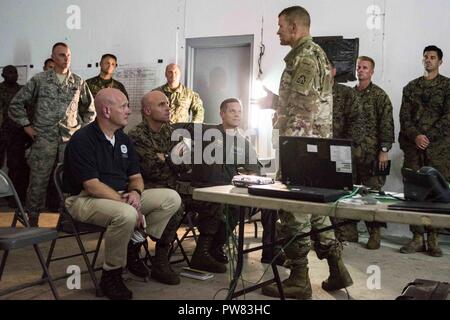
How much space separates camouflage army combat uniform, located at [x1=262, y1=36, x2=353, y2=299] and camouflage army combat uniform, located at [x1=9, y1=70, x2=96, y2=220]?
2.57m

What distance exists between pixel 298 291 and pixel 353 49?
10.2ft

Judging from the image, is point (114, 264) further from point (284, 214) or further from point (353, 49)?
point (353, 49)

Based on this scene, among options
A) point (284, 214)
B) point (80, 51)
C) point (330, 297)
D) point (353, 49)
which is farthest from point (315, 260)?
point (80, 51)

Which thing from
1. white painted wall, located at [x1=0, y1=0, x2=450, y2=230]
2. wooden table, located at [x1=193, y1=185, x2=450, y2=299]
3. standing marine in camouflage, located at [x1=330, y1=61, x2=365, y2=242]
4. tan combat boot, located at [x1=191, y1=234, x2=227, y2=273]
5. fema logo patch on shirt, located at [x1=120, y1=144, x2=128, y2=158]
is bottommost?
tan combat boot, located at [x1=191, y1=234, x2=227, y2=273]

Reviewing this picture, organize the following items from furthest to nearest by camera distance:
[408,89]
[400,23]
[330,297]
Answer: [400,23]
[408,89]
[330,297]

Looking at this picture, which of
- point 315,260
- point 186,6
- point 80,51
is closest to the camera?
point 315,260

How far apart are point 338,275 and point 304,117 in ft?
3.16

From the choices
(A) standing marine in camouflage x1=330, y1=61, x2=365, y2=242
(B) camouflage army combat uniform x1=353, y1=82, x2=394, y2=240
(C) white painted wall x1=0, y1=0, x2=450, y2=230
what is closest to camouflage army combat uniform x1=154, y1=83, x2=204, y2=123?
(C) white painted wall x1=0, y1=0, x2=450, y2=230

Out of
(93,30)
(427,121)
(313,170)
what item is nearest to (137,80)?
(93,30)

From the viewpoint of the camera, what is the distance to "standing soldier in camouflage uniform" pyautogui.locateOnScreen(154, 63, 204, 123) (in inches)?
211

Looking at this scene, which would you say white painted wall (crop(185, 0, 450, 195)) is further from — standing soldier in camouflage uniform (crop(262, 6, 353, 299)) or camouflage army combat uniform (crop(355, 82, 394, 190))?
standing soldier in camouflage uniform (crop(262, 6, 353, 299))

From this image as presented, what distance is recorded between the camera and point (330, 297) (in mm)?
2895

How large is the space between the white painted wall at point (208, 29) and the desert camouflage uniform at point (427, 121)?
1.28 feet

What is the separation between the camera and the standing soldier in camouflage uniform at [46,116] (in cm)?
453
